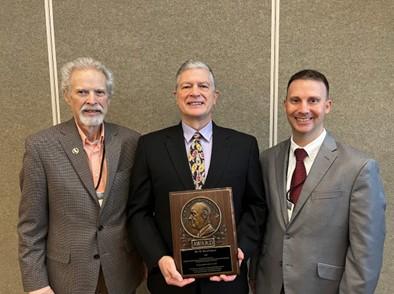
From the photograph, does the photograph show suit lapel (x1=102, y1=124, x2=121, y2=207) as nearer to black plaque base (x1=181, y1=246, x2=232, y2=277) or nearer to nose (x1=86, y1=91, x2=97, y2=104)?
nose (x1=86, y1=91, x2=97, y2=104)

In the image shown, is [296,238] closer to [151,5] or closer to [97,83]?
[97,83]

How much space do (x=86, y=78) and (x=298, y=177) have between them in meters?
0.98

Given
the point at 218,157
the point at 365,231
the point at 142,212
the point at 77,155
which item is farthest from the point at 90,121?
the point at 365,231

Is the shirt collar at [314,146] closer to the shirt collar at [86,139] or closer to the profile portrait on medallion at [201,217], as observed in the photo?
the profile portrait on medallion at [201,217]

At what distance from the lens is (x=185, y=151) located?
1528 mm

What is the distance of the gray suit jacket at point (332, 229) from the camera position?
1.39 meters

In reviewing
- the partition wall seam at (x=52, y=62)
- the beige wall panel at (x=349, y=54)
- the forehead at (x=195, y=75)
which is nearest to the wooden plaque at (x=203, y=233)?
the forehead at (x=195, y=75)

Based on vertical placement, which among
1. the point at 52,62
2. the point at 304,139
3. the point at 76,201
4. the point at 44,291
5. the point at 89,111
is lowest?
the point at 44,291

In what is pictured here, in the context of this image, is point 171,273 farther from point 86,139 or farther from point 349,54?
point 349,54

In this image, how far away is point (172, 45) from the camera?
6.45 ft

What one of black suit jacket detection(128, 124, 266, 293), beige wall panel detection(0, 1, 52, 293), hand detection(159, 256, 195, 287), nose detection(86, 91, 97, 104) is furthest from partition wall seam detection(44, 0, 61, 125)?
hand detection(159, 256, 195, 287)

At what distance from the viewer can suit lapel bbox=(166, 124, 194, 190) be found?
1.47 m

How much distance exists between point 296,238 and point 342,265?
0.22 m

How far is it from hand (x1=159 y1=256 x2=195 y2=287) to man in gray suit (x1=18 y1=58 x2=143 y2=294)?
0.24m
